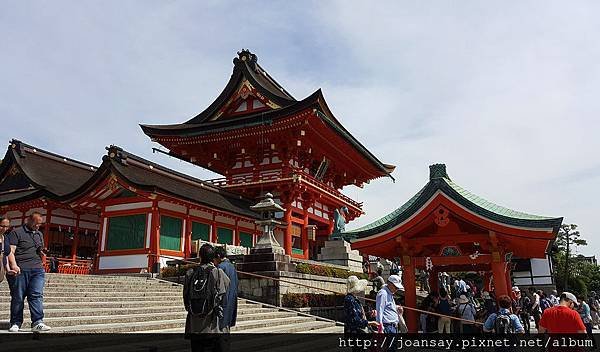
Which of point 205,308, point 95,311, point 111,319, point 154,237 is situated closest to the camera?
point 205,308

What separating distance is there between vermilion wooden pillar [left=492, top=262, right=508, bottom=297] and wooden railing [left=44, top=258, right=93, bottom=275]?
58.2 ft

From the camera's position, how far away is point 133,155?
22.5m

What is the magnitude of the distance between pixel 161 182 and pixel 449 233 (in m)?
14.0

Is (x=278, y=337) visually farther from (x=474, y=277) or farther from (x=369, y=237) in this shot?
(x=474, y=277)

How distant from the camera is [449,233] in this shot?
11547 millimetres

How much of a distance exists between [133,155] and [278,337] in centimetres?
1588

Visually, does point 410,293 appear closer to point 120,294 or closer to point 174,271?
point 120,294

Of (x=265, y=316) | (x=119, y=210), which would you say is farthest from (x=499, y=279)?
(x=119, y=210)

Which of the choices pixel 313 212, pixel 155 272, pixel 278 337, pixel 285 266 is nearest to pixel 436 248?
pixel 285 266

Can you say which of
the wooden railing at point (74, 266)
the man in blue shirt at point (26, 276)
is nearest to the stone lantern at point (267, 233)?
the man in blue shirt at point (26, 276)

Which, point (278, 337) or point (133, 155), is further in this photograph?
point (133, 155)

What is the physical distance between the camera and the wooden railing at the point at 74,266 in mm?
20517

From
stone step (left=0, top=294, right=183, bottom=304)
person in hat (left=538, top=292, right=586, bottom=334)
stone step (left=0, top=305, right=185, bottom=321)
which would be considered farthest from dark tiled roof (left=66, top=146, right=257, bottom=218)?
person in hat (left=538, top=292, right=586, bottom=334)

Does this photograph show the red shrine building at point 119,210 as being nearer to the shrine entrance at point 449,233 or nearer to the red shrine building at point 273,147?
the red shrine building at point 273,147
